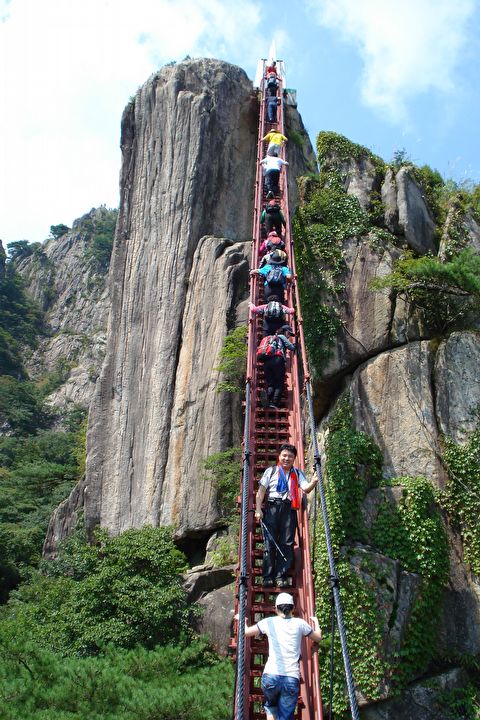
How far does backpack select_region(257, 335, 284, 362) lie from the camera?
8.52 metres

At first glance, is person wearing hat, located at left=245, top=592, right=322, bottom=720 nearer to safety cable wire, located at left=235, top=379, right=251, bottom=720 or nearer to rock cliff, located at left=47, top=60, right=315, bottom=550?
safety cable wire, located at left=235, top=379, right=251, bottom=720

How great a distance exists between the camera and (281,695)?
4363mm

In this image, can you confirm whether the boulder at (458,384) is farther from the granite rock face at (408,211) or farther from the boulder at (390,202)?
the boulder at (390,202)

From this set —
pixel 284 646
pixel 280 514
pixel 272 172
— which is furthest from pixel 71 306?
pixel 284 646

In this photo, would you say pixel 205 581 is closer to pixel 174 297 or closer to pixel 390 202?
pixel 174 297

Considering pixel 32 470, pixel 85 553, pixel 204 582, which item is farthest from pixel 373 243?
pixel 32 470

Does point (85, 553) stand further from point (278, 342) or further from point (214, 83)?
point (214, 83)

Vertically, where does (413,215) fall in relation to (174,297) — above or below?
above

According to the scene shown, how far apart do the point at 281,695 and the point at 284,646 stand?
0.32 meters

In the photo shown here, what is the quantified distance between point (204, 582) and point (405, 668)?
365cm

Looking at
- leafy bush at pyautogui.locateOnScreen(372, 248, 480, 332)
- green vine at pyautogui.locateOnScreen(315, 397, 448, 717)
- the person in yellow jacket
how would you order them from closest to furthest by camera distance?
green vine at pyautogui.locateOnScreen(315, 397, 448, 717) → leafy bush at pyautogui.locateOnScreen(372, 248, 480, 332) → the person in yellow jacket

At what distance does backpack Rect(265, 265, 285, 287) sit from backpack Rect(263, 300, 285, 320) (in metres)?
0.95

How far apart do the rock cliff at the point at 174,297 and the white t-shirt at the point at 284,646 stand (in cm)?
788

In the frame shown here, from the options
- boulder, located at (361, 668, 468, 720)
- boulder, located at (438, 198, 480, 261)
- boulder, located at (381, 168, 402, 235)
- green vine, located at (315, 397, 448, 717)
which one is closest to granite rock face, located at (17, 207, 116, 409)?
boulder, located at (381, 168, 402, 235)
